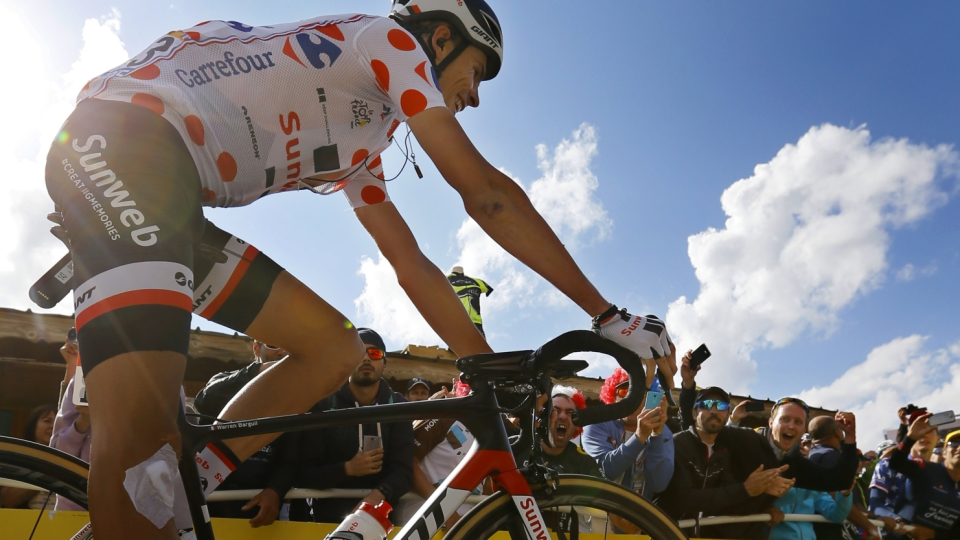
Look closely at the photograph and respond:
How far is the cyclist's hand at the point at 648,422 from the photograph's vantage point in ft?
15.3

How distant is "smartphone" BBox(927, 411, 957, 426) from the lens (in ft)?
21.0

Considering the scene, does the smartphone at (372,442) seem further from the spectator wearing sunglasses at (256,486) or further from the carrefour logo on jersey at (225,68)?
the carrefour logo on jersey at (225,68)

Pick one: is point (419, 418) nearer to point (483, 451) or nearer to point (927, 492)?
point (483, 451)

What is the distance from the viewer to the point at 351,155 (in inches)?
79.7

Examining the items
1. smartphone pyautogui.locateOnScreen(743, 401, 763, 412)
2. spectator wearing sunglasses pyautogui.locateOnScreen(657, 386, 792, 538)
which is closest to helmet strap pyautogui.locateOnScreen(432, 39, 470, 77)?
spectator wearing sunglasses pyautogui.locateOnScreen(657, 386, 792, 538)

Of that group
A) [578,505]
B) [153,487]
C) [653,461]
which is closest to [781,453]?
[653,461]

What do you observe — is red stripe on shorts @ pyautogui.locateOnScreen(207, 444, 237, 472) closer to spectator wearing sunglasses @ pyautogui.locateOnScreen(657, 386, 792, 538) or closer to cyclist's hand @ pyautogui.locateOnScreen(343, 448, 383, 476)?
cyclist's hand @ pyautogui.locateOnScreen(343, 448, 383, 476)

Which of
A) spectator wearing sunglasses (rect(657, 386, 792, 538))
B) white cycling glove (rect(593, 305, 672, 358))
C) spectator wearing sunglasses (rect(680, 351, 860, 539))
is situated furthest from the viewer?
spectator wearing sunglasses (rect(680, 351, 860, 539))

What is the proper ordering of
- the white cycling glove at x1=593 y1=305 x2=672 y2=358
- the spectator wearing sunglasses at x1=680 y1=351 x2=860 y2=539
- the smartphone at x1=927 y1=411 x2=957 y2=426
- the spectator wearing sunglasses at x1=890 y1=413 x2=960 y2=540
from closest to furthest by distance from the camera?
the white cycling glove at x1=593 y1=305 x2=672 y2=358 < the spectator wearing sunglasses at x1=680 y1=351 x2=860 y2=539 < the smartphone at x1=927 y1=411 x2=957 y2=426 < the spectator wearing sunglasses at x1=890 y1=413 x2=960 y2=540

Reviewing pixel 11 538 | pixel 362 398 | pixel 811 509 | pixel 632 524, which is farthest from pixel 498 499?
pixel 811 509

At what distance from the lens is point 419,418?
1.71 m

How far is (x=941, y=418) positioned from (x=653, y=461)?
3.61 metres

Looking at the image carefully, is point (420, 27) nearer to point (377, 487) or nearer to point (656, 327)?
point (656, 327)

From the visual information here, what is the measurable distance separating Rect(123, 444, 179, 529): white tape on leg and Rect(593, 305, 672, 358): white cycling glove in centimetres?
104
